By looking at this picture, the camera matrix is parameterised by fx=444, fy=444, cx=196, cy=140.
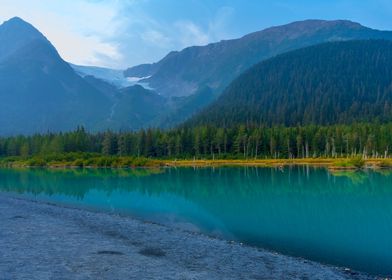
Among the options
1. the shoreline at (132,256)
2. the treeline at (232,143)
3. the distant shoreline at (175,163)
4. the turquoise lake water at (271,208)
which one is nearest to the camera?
the shoreline at (132,256)

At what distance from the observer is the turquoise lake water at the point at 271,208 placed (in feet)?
106

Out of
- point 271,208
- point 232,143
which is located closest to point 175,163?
point 232,143

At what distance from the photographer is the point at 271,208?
52094 mm

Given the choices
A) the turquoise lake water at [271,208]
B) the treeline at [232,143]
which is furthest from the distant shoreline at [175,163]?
the turquoise lake water at [271,208]

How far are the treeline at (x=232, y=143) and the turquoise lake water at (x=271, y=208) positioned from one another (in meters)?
66.0

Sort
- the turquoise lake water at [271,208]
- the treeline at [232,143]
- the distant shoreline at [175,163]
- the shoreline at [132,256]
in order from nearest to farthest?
the shoreline at [132,256], the turquoise lake water at [271,208], the distant shoreline at [175,163], the treeline at [232,143]

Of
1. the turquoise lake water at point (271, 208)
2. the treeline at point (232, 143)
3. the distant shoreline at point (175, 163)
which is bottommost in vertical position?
the turquoise lake water at point (271, 208)

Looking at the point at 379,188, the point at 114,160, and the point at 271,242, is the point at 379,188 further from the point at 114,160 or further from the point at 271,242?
the point at 114,160

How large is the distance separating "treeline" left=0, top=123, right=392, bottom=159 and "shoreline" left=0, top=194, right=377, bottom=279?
12362cm

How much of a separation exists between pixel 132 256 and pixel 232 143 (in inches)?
5564

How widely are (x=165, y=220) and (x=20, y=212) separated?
14625mm

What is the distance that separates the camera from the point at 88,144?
573ft

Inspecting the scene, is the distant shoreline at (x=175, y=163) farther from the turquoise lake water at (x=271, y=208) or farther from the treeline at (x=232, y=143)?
the turquoise lake water at (x=271, y=208)

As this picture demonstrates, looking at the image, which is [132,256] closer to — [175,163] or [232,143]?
[175,163]
